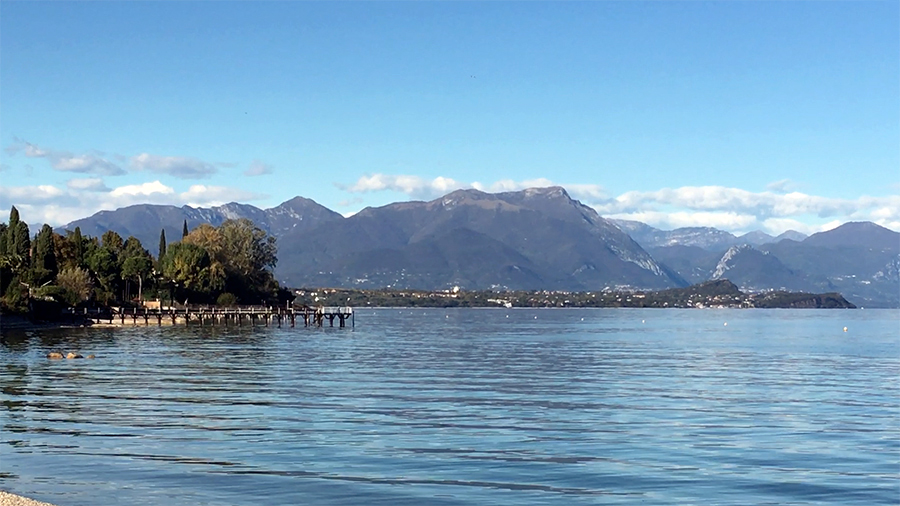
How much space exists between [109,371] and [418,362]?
818 inches

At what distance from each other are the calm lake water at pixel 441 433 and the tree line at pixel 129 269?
56253 millimetres

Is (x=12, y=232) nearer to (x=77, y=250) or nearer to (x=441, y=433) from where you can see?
(x=77, y=250)

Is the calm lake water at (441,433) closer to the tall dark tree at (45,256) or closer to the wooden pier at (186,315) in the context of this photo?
the tall dark tree at (45,256)

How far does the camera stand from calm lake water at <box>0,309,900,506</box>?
25438 mm

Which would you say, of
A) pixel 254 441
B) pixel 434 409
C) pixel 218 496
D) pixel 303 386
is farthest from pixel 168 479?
pixel 303 386

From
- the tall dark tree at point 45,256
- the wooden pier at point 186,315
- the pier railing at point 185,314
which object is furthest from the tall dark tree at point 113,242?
the tall dark tree at point 45,256

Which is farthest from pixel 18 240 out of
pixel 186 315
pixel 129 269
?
pixel 186 315

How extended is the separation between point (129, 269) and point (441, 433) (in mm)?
124116

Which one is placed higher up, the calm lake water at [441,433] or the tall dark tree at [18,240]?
the tall dark tree at [18,240]

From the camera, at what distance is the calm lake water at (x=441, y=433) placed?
2544 cm

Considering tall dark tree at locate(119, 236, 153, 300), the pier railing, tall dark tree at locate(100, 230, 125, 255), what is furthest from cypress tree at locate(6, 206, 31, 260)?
tall dark tree at locate(100, 230, 125, 255)

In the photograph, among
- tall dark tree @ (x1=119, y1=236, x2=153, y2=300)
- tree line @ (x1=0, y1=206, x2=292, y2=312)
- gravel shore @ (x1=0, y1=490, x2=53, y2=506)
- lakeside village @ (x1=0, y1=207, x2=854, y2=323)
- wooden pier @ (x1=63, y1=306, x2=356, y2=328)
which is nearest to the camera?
gravel shore @ (x1=0, y1=490, x2=53, y2=506)

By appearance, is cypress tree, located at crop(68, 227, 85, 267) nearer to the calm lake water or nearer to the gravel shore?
the calm lake water

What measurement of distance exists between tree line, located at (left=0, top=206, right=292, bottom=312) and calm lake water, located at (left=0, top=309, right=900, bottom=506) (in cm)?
5625
